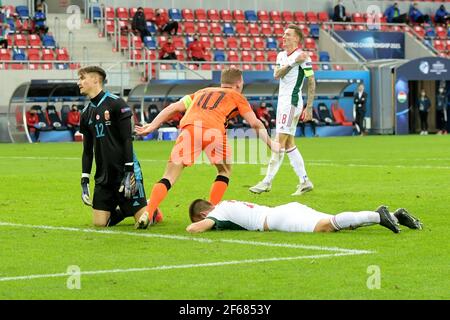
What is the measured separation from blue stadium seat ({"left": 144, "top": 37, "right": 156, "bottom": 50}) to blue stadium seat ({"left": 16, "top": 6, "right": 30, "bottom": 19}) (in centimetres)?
492

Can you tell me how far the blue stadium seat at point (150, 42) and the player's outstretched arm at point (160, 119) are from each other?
3541 centimetres

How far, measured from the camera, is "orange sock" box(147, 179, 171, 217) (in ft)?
40.1

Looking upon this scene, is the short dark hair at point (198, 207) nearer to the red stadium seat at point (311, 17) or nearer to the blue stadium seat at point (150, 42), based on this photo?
the blue stadium seat at point (150, 42)

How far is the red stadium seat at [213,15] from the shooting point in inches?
2064

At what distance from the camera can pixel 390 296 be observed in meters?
7.82

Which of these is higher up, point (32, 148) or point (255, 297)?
point (255, 297)

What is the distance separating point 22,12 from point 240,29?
1053cm

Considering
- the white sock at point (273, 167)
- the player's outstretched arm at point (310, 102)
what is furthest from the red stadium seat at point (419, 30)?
the white sock at point (273, 167)

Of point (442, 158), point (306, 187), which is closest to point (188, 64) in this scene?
point (442, 158)

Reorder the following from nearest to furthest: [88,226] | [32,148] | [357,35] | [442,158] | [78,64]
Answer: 1. [88,226]
2. [442,158]
3. [32,148]
4. [78,64]
5. [357,35]

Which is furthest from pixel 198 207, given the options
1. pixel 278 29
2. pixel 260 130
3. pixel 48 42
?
pixel 278 29

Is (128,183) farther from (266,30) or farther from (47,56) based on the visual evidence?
(266,30)
